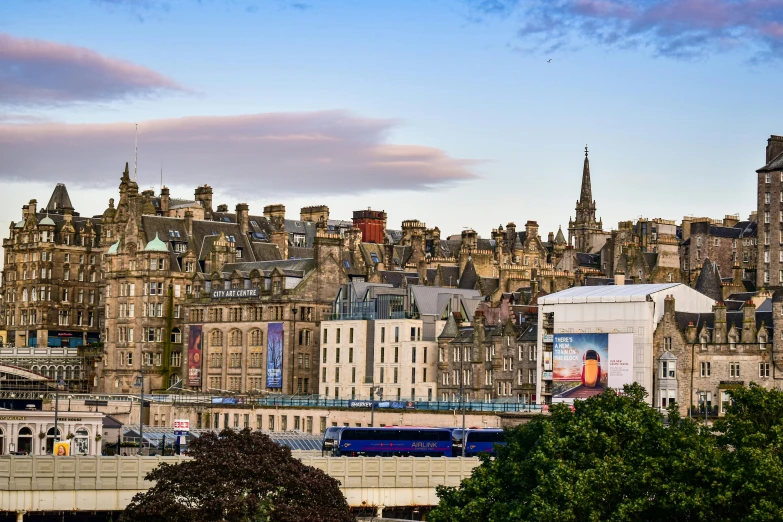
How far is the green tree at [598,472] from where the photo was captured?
70.8m

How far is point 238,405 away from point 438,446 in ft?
175

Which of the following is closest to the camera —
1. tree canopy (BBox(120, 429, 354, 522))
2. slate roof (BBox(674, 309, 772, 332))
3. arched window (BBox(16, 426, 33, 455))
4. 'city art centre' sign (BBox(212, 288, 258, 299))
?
tree canopy (BBox(120, 429, 354, 522))

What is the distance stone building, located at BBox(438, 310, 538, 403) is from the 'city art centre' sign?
98.1 ft

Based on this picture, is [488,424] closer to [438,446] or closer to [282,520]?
[438,446]

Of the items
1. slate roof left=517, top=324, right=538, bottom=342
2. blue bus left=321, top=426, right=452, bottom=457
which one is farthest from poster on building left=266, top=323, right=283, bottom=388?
blue bus left=321, top=426, right=452, bottom=457

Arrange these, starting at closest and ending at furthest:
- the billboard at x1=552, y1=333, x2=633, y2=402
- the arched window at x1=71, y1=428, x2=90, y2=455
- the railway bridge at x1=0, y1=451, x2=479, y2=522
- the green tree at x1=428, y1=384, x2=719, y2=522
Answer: the green tree at x1=428, y1=384, x2=719, y2=522, the railway bridge at x1=0, y1=451, x2=479, y2=522, the arched window at x1=71, y1=428, x2=90, y2=455, the billboard at x1=552, y1=333, x2=633, y2=402

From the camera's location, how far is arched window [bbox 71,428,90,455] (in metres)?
123

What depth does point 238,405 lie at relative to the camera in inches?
6816

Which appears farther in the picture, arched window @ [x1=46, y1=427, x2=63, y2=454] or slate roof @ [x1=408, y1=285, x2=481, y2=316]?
slate roof @ [x1=408, y1=285, x2=481, y2=316]

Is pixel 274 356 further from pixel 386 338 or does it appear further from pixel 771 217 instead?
pixel 771 217

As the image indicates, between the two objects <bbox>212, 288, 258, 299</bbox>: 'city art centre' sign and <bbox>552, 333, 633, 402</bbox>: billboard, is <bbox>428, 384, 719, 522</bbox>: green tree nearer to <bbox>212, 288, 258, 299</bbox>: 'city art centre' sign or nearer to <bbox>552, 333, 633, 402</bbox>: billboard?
<bbox>552, 333, 633, 402</bbox>: billboard

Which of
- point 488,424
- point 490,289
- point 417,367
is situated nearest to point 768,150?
point 490,289

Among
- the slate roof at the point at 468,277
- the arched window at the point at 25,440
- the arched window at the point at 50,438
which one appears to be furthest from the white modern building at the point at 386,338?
the arched window at the point at 25,440

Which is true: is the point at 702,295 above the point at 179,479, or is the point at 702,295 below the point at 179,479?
above
